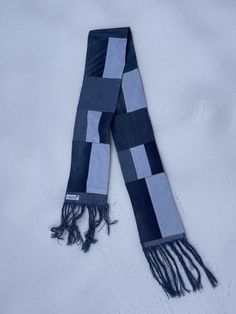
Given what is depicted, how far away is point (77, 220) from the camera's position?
4.24 feet

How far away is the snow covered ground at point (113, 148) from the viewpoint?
116 cm

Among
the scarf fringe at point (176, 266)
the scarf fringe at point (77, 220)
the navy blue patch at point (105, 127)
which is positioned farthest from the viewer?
the navy blue patch at point (105, 127)

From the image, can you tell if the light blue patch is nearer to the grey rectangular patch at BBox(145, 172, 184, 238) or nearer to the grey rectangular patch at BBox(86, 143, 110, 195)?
the grey rectangular patch at BBox(86, 143, 110, 195)

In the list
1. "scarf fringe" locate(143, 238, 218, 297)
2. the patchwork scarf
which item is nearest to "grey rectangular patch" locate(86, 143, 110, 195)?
the patchwork scarf

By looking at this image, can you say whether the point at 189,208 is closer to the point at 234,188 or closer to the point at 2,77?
the point at 234,188

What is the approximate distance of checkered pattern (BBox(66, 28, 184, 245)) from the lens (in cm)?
126

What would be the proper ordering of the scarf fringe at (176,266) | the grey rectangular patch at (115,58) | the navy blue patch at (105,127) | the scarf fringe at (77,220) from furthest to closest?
the grey rectangular patch at (115,58) → the navy blue patch at (105,127) → the scarf fringe at (77,220) → the scarf fringe at (176,266)

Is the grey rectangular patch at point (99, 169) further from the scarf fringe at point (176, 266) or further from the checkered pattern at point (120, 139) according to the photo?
the scarf fringe at point (176, 266)

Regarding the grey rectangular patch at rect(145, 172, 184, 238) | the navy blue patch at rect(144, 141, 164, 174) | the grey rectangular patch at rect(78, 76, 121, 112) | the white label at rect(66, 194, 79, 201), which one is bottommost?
the grey rectangular patch at rect(145, 172, 184, 238)

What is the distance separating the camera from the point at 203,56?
1.46 metres

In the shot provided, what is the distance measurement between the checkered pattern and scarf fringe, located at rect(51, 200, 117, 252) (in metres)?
0.03

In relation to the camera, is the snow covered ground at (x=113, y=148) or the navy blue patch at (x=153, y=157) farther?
the navy blue patch at (x=153, y=157)

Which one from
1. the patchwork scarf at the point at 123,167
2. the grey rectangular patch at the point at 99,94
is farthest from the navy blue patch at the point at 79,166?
the grey rectangular patch at the point at 99,94

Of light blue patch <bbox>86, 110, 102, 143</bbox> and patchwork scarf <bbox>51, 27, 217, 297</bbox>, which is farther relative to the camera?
light blue patch <bbox>86, 110, 102, 143</bbox>
